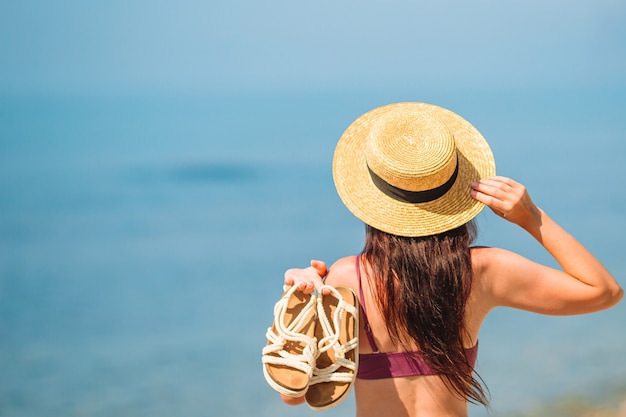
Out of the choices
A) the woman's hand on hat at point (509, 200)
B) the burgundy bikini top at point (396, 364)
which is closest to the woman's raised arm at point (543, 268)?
the woman's hand on hat at point (509, 200)

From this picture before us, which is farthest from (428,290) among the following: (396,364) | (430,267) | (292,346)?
(292,346)

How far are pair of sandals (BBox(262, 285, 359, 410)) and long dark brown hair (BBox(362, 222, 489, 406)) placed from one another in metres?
0.09

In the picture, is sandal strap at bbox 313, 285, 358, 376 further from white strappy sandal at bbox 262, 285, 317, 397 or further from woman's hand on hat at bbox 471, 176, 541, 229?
woman's hand on hat at bbox 471, 176, 541, 229

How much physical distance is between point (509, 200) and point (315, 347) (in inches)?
17.9

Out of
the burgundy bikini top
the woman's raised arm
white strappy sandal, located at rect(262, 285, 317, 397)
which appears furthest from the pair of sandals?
the woman's raised arm

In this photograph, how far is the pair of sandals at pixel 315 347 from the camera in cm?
146

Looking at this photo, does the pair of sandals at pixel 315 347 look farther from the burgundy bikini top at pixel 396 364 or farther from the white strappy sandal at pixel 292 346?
the burgundy bikini top at pixel 396 364

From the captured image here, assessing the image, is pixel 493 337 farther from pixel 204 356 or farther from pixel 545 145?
pixel 545 145

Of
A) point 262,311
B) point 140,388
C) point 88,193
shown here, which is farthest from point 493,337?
point 88,193

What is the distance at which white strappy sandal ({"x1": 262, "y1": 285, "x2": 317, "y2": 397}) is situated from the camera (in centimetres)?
145

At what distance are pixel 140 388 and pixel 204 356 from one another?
1.76ft

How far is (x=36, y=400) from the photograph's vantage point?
519 centimetres

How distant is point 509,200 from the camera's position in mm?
1540

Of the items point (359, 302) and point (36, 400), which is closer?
point (359, 302)
